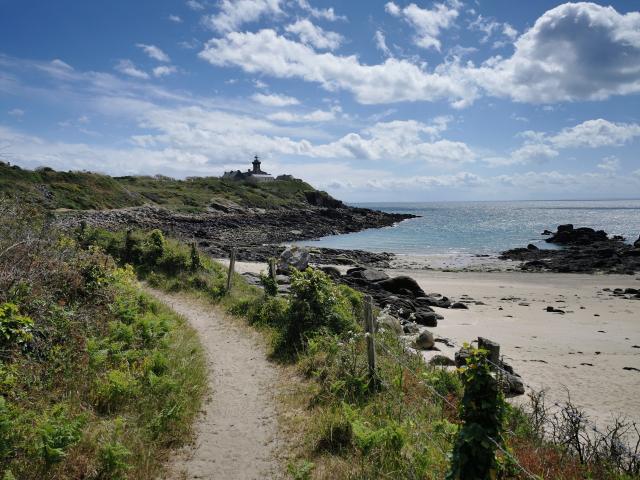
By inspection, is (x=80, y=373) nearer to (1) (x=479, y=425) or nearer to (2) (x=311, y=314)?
(2) (x=311, y=314)

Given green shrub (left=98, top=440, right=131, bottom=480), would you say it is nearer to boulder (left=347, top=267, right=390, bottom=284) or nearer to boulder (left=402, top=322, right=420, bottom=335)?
boulder (left=402, top=322, right=420, bottom=335)

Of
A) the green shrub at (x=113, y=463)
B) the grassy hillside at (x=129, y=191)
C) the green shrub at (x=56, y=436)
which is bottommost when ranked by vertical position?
the green shrub at (x=113, y=463)

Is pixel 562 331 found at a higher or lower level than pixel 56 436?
lower

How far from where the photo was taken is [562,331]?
17031 mm

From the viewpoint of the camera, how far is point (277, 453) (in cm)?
610

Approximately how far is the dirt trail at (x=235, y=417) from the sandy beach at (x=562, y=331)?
23.9ft

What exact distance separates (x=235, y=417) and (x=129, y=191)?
67.4m

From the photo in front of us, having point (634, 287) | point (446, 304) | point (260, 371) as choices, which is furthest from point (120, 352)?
point (634, 287)

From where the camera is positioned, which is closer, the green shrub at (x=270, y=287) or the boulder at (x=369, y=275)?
the green shrub at (x=270, y=287)

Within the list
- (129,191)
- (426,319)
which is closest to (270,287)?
(426,319)

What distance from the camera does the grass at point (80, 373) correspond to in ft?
16.1

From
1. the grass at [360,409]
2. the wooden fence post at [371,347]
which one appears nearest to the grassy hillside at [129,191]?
the grass at [360,409]

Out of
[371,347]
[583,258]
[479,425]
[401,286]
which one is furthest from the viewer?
[583,258]

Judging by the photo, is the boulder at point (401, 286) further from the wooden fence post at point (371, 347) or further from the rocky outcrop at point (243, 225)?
the wooden fence post at point (371, 347)
